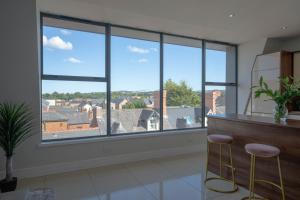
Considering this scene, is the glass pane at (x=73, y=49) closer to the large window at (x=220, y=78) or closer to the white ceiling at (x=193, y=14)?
the white ceiling at (x=193, y=14)

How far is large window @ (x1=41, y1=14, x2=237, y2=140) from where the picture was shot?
3.89m

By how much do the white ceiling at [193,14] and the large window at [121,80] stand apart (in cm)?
36

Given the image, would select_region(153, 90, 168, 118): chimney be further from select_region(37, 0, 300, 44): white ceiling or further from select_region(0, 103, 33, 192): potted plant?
select_region(0, 103, 33, 192): potted plant

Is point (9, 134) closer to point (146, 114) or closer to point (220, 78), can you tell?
point (146, 114)

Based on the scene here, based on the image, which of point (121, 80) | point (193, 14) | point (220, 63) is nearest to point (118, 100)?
point (121, 80)

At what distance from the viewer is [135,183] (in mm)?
3227

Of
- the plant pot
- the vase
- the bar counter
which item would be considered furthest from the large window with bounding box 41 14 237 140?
the vase

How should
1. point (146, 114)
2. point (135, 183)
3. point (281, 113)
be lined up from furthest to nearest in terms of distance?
point (146, 114)
point (135, 183)
point (281, 113)

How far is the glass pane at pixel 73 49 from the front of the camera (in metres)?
3.82

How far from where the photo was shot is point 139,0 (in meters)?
3.19

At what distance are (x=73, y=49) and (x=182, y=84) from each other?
260 centimetres

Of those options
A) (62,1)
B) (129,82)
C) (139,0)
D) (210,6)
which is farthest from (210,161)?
(62,1)

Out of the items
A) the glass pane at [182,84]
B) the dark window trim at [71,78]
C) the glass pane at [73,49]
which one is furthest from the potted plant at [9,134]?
the glass pane at [182,84]

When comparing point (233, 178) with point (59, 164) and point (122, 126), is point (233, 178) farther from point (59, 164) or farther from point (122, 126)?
point (59, 164)
